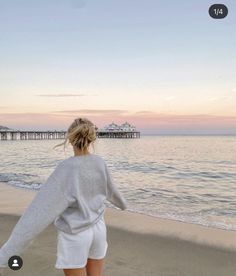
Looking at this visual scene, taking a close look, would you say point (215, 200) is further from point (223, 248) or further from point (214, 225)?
point (223, 248)

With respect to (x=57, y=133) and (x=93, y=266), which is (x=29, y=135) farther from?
(x=93, y=266)

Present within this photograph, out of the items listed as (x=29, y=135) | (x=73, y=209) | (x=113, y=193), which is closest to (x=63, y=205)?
(x=73, y=209)

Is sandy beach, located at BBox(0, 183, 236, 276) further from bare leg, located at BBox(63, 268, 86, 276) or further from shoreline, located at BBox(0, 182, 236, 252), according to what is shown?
bare leg, located at BBox(63, 268, 86, 276)

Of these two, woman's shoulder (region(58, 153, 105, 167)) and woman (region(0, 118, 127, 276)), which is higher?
woman's shoulder (region(58, 153, 105, 167))

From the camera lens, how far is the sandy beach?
15.2ft

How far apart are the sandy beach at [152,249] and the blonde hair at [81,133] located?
2.50 metres

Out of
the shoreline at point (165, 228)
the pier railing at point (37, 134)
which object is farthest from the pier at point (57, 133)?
the shoreline at point (165, 228)

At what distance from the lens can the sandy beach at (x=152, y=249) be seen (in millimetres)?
4629

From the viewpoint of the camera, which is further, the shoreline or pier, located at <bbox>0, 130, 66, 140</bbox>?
pier, located at <bbox>0, 130, 66, 140</bbox>

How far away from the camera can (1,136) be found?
115812 mm

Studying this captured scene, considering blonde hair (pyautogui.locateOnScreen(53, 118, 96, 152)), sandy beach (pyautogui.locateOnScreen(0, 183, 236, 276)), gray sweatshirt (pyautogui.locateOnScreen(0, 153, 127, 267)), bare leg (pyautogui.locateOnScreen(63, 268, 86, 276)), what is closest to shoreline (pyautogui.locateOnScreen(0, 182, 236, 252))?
sandy beach (pyautogui.locateOnScreen(0, 183, 236, 276))

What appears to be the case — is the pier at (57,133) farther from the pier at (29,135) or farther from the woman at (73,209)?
the woman at (73,209)

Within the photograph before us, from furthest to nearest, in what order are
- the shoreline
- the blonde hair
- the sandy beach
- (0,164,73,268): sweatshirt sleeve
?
the shoreline, the sandy beach, the blonde hair, (0,164,73,268): sweatshirt sleeve

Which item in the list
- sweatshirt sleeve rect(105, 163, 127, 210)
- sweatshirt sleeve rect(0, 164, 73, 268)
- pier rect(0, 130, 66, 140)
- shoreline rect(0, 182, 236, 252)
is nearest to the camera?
sweatshirt sleeve rect(0, 164, 73, 268)
